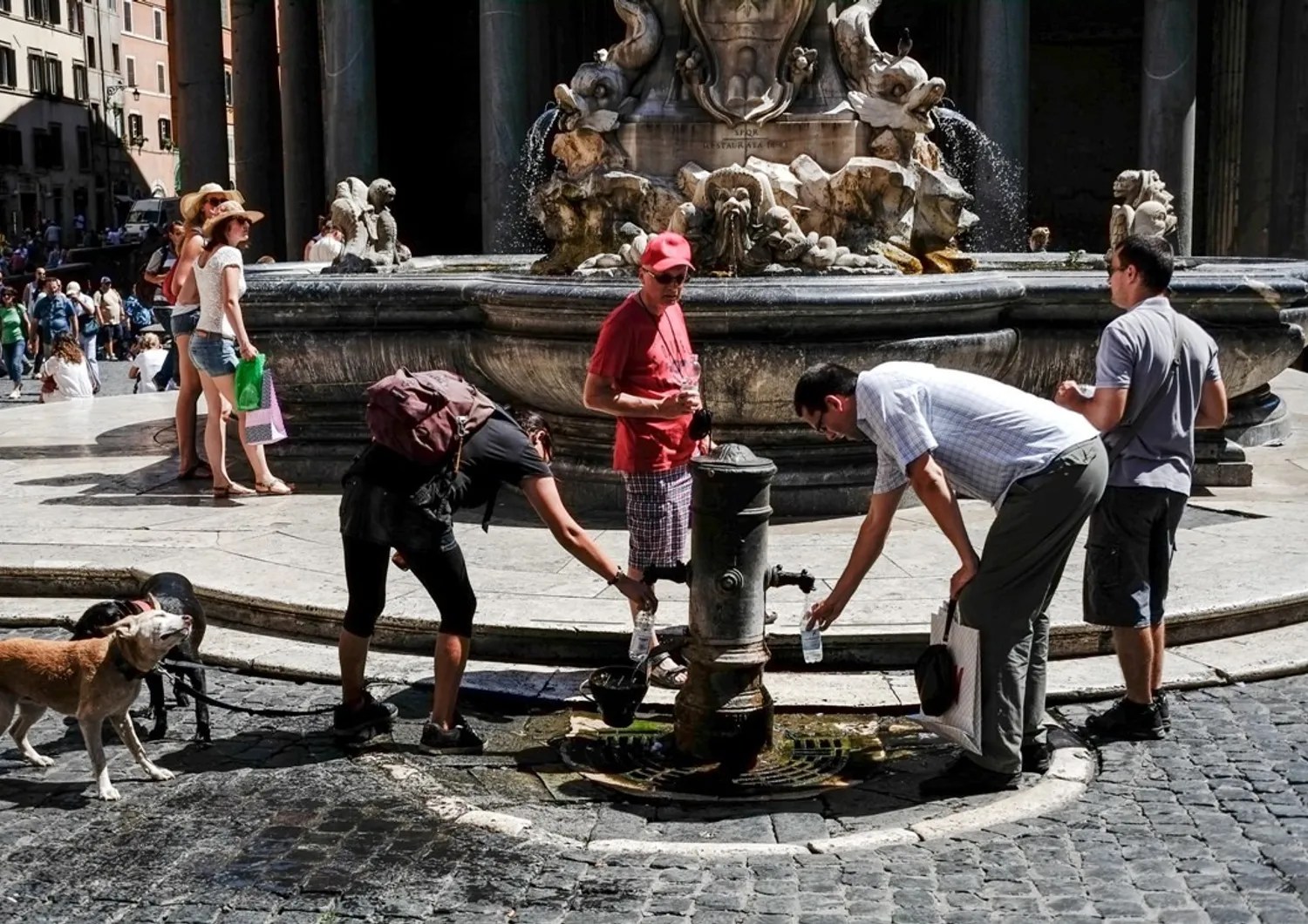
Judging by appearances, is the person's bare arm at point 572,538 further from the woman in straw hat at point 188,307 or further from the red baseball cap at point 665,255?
the woman in straw hat at point 188,307

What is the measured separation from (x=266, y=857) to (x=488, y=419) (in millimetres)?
1599

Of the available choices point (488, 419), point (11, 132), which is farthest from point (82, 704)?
point (11, 132)

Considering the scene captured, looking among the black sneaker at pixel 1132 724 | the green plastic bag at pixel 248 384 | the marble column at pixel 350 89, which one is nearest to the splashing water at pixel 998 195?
the marble column at pixel 350 89

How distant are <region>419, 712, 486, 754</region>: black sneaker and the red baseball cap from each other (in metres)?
1.66

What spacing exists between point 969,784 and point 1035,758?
258mm

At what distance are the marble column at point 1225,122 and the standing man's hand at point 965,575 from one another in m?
26.4

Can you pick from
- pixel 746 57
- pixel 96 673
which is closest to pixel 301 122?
pixel 746 57

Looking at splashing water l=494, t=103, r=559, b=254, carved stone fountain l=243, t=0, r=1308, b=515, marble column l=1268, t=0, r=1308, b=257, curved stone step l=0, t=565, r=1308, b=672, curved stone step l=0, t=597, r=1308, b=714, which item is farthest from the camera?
marble column l=1268, t=0, r=1308, b=257

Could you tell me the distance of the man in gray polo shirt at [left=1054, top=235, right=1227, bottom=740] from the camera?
5.77 meters

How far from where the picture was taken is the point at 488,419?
584cm

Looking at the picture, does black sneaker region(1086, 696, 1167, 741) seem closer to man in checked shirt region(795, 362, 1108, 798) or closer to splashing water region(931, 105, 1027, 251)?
man in checked shirt region(795, 362, 1108, 798)

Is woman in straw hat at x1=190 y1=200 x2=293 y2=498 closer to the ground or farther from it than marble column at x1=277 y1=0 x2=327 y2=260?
closer to the ground

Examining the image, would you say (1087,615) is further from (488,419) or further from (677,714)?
(488,419)

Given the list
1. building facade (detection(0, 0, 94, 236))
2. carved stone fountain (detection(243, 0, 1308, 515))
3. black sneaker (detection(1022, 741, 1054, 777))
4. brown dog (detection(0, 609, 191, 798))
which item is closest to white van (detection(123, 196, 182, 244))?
building facade (detection(0, 0, 94, 236))
